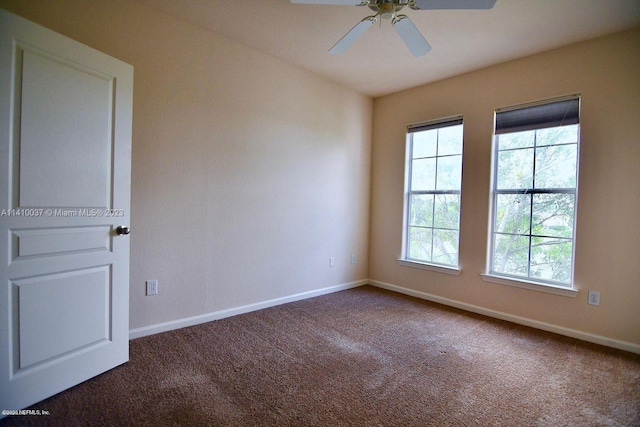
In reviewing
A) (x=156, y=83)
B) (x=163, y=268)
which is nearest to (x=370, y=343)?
(x=163, y=268)

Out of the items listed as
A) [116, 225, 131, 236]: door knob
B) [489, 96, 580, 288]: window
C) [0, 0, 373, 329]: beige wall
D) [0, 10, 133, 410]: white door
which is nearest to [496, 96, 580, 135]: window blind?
[489, 96, 580, 288]: window

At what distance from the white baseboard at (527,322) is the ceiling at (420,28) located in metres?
2.59

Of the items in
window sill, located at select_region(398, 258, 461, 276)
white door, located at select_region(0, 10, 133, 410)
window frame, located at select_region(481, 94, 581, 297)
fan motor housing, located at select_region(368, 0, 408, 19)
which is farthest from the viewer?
window sill, located at select_region(398, 258, 461, 276)

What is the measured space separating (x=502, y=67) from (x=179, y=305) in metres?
3.94

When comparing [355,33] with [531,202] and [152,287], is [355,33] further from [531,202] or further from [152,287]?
[152,287]

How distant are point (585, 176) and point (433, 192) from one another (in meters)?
1.43

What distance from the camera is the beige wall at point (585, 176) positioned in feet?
8.15

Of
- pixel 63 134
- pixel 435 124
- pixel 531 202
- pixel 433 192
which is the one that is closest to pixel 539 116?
pixel 531 202

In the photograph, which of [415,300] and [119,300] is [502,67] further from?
[119,300]

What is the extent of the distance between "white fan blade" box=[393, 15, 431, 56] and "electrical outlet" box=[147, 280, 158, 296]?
2.67 metres

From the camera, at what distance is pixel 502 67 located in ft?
10.3

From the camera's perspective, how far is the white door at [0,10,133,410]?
154 cm

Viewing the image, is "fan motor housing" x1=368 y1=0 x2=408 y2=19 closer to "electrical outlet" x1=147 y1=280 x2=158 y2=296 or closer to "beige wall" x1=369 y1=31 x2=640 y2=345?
"beige wall" x1=369 y1=31 x2=640 y2=345

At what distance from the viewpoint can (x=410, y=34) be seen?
2061mm
